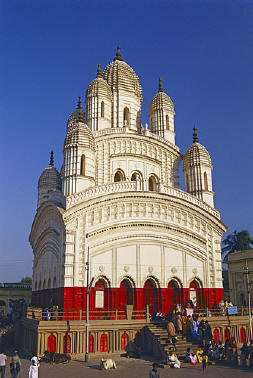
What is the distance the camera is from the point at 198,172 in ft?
103

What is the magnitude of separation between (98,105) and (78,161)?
26.1ft

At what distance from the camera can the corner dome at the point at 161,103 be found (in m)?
35.4

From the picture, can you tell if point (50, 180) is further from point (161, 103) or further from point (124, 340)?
point (124, 340)

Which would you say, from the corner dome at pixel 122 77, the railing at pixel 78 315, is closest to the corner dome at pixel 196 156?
the corner dome at pixel 122 77

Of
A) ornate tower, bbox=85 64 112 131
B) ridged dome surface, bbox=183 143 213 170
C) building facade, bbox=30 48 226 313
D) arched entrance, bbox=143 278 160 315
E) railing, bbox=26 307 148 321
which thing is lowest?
railing, bbox=26 307 148 321

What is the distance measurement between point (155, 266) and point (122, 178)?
8082mm

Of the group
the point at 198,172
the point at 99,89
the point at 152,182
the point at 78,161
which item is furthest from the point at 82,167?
the point at 198,172

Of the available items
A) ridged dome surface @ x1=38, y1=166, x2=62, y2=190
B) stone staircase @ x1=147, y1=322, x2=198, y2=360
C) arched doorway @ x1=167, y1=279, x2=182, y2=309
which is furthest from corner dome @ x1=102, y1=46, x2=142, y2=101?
stone staircase @ x1=147, y1=322, x2=198, y2=360

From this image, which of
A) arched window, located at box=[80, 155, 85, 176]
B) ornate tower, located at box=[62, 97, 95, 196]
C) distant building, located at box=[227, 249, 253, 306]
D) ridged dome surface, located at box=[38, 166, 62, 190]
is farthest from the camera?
A: distant building, located at box=[227, 249, 253, 306]

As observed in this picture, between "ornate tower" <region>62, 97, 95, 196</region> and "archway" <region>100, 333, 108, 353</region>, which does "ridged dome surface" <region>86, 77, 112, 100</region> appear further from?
"archway" <region>100, 333, 108, 353</region>

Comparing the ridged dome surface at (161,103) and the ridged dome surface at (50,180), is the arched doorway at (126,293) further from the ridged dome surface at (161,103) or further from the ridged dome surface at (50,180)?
the ridged dome surface at (161,103)

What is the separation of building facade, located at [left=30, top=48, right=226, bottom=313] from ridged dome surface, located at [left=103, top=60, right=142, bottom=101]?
0.33 m

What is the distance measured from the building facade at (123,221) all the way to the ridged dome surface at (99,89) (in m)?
0.09

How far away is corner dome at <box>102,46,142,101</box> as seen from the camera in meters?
34.9
